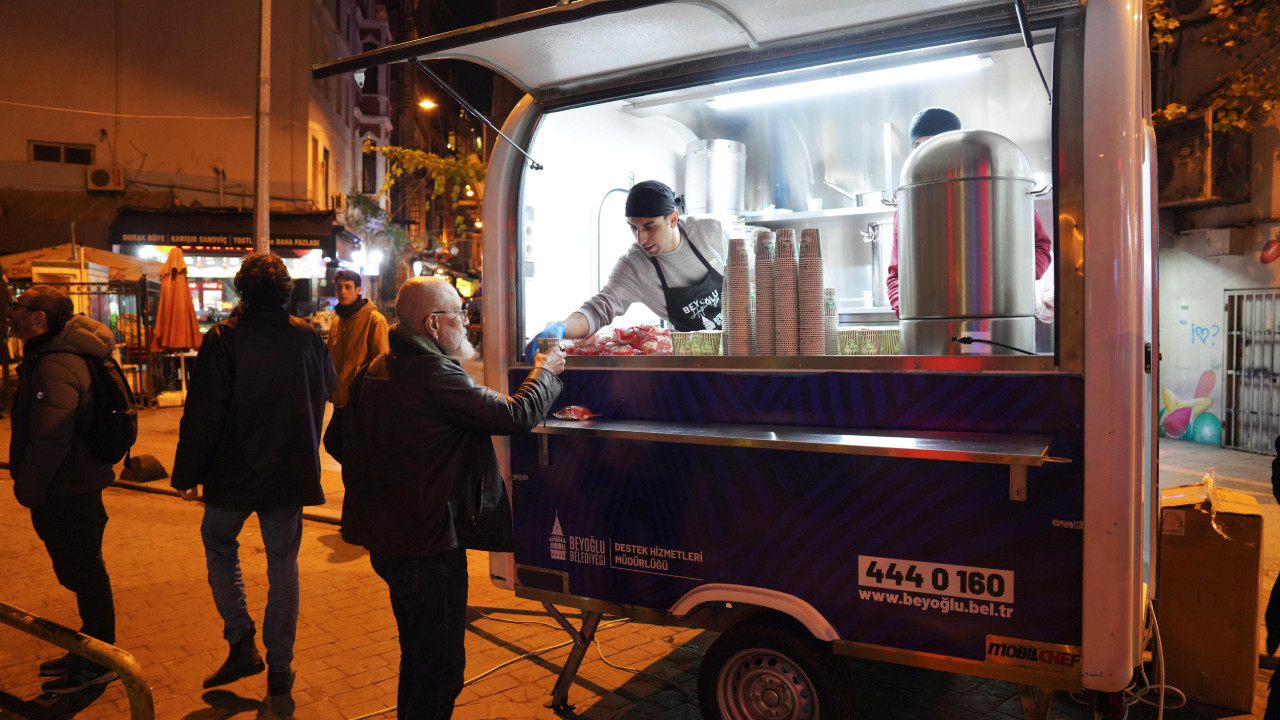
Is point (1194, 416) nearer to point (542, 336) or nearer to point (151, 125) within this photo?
point (542, 336)

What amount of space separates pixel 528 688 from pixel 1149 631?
269 cm

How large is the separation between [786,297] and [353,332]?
155 inches

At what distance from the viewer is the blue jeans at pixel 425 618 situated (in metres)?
2.96

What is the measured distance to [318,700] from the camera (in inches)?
158

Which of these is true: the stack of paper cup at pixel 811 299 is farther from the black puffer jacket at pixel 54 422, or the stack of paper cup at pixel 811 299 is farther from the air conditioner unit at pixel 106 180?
the air conditioner unit at pixel 106 180

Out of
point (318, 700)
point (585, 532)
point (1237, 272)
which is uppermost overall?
point (1237, 272)

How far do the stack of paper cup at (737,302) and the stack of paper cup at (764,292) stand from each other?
0.06m

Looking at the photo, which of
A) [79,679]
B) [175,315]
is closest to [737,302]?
[79,679]

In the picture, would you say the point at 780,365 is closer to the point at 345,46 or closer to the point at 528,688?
the point at 528,688

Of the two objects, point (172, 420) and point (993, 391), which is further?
point (172, 420)

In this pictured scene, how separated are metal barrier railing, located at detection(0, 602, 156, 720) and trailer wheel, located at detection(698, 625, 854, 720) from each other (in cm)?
189

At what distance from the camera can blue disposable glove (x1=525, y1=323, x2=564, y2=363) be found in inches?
153

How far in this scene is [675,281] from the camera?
450 centimetres

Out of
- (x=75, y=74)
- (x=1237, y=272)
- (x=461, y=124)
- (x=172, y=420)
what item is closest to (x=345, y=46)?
(x=75, y=74)
